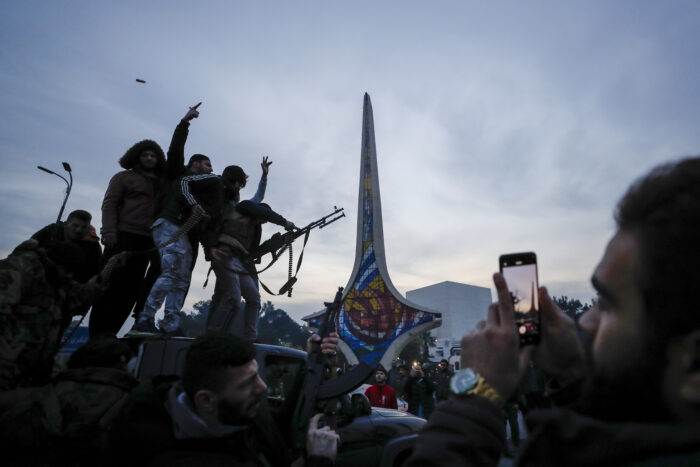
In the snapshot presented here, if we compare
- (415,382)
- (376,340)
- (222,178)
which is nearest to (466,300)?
(376,340)

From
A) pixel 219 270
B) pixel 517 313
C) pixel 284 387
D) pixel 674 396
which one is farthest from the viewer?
pixel 219 270

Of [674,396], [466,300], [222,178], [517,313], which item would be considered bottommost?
[674,396]

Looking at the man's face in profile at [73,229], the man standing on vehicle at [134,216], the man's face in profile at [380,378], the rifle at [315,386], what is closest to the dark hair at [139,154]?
the man standing on vehicle at [134,216]

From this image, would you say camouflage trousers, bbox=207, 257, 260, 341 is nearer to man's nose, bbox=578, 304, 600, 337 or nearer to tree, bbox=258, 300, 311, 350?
man's nose, bbox=578, 304, 600, 337

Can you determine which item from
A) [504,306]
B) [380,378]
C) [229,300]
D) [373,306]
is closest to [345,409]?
[229,300]

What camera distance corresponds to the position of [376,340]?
25.5 metres

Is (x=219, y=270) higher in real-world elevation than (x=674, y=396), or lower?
higher

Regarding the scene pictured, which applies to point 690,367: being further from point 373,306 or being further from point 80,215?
point 373,306

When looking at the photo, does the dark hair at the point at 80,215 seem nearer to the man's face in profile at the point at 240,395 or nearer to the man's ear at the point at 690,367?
the man's face in profile at the point at 240,395

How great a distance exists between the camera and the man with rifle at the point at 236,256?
17.5 feet

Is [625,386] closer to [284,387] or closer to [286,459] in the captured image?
[286,459]

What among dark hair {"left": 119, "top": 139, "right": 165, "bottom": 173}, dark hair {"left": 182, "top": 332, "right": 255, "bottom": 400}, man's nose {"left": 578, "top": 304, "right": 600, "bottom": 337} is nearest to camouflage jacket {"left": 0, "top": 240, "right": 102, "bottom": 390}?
dark hair {"left": 182, "top": 332, "right": 255, "bottom": 400}

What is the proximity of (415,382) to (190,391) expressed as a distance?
8.39 m

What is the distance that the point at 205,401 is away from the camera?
1980 mm
